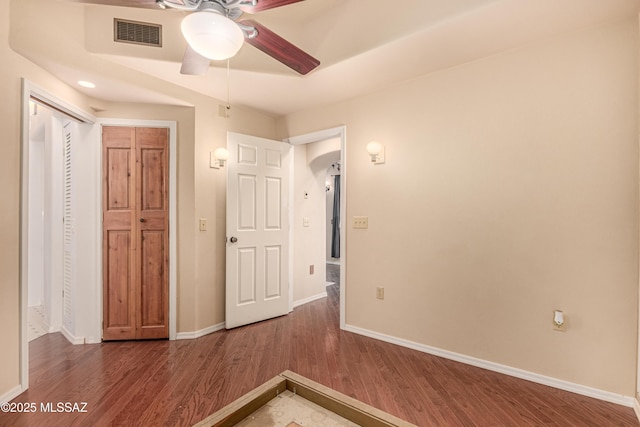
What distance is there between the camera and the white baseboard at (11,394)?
1.87 metres

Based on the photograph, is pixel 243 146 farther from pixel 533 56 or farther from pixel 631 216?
pixel 631 216

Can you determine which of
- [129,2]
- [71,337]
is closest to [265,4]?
[129,2]

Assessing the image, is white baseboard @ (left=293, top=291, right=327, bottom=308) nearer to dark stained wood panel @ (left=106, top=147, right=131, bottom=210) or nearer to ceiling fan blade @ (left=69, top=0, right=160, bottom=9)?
dark stained wood panel @ (left=106, top=147, right=131, bottom=210)

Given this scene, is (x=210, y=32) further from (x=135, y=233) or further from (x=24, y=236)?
(x=135, y=233)

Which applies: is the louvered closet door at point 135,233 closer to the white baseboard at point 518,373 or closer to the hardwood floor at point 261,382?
the hardwood floor at point 261,382

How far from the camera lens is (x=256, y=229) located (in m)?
3.37

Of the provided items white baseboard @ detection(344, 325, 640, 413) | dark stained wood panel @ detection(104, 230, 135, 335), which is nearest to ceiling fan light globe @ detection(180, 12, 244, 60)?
dark stained wood panel @ detection(104, 230, 135, 335)

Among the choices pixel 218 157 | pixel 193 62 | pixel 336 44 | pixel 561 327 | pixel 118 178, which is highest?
pixel 336 44

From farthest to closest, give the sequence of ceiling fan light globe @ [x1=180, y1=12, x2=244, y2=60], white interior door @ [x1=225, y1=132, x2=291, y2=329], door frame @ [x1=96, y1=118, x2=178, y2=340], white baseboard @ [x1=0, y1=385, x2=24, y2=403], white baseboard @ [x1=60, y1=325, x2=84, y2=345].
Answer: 1. white interior door @ [x1=225, y1=132, x2=291, y2=329]
2. door frame @ [x1=96, y1=118, x2=178, y2=340]
3. white baseboard @ [x1=60, y1=325, x2=84, y2=345]
4. white baseboard @ [x1=0, y1=385, x2=24, y2=403]
5. ceiling fan light globe @ [x1=180, y1=12, x2=244, y2=60]

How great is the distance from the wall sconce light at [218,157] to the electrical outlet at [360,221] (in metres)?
1.45

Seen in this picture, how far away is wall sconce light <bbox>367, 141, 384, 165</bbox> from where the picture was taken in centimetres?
A: 286

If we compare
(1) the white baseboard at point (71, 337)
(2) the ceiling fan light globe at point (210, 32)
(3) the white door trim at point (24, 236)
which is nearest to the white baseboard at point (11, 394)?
(3) the white door trim at point (24, 236)

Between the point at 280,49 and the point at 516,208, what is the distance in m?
1.94

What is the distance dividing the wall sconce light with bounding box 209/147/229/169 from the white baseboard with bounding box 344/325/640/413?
2.25 m
